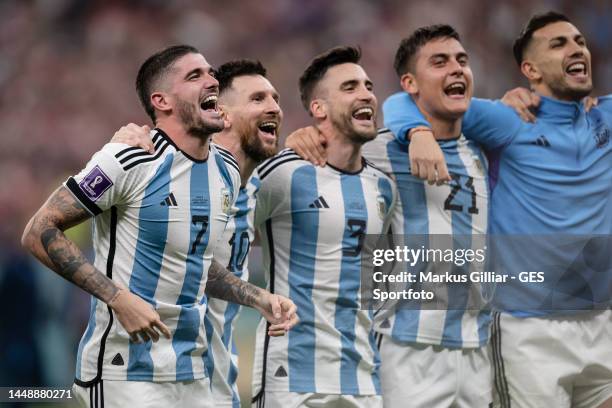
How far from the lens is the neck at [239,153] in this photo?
14.4ft

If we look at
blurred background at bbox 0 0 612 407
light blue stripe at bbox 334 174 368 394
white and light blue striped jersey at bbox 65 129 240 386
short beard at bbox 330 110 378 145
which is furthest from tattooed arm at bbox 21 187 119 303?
blurred background at bbox 0 0 612 407

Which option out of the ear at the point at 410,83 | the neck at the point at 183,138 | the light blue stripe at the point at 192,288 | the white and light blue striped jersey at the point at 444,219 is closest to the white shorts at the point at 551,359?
the white and light blue striped jersey at the point at 444,219

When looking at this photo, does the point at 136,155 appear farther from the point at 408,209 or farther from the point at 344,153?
the point at 408,209

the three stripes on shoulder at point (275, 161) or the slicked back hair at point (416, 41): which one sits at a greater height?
the slicked back hair at point (416, 41)

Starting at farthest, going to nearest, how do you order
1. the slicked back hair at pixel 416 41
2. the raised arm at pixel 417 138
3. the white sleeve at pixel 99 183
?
the slicked back hair at pixel 416 41 < the raised arm at pixel 417 138 < the white sleeve at pixel 99 183

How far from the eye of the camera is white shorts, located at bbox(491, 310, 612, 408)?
4.70 meters

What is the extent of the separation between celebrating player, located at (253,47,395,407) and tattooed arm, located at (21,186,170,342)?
3.65 ft

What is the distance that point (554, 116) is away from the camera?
493 cm

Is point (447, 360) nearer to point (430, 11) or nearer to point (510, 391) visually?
point (510, 391)

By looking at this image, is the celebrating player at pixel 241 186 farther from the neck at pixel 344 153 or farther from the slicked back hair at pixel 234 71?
the neck at pixel 344 153

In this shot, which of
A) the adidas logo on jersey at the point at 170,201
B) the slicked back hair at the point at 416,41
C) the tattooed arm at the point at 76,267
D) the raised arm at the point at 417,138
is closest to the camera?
the tattooed arm at the point at 76,267

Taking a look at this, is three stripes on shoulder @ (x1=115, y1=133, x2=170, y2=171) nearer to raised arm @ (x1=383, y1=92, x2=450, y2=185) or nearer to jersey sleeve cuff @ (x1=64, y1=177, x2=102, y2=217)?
jersey sleeve cuff @ (x1=64, y1=177, x2=102, y2=217)

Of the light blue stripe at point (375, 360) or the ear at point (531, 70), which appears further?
the ear at point (531, 70)

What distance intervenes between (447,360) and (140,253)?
1.68 metres
